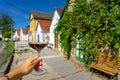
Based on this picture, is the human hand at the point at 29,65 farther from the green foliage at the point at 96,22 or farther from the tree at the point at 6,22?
the tree at the point at 6,22

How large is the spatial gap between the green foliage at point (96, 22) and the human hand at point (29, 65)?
15.9ft

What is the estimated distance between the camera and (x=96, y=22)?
22.8 feet

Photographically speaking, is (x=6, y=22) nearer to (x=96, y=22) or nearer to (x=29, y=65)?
(x=96, y=22)

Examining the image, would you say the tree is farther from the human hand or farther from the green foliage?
the human hand

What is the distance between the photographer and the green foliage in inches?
262

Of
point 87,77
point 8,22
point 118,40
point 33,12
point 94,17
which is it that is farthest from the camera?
point 8,22

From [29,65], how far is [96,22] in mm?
5474

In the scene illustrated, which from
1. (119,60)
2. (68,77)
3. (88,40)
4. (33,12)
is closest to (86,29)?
(88,40)

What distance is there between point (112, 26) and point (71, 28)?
208cm

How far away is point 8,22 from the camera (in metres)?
77.3

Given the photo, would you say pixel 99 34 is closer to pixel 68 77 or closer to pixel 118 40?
pixel 118 40

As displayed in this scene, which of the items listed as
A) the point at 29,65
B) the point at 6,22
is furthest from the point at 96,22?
the point at 6,22

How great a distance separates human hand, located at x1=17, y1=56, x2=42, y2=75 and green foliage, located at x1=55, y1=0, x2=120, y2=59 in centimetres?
486

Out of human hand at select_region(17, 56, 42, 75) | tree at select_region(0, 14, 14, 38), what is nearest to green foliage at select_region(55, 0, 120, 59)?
human hand at select_region(17, 56, 42, 75)
